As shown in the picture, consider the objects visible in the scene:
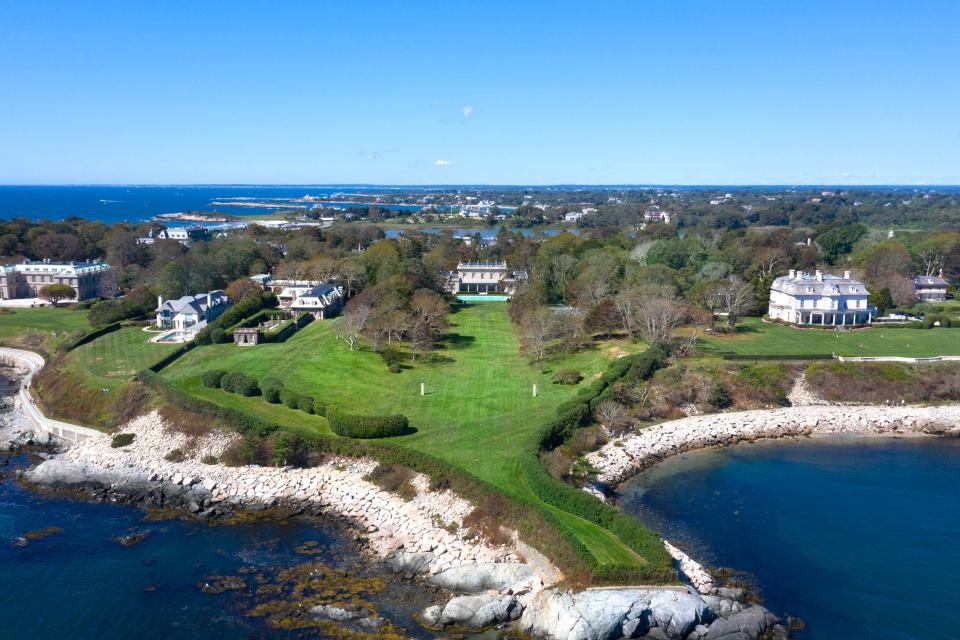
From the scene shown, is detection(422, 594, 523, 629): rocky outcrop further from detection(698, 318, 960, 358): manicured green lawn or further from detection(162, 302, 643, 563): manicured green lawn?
detection(698, 318, 960, 358): manicured green lawn

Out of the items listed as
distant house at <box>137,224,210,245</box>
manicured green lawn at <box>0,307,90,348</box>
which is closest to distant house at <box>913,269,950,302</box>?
manicured green lawn at <box>0,307,90,348</box>

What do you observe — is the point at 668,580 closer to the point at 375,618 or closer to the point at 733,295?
the point at 375,618

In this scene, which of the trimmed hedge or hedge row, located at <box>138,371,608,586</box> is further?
the trimmed hedge

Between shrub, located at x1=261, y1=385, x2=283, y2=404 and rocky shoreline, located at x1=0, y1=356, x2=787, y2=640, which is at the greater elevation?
shrub, located at x1=261, y1=385, x2=283, y2=404

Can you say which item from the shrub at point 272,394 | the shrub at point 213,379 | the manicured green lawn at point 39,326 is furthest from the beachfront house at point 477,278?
the shrub at point 272,394

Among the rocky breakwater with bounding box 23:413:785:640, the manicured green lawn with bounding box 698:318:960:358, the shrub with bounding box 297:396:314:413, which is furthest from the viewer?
the manicured green lawn with bounding box 698:318:960:358

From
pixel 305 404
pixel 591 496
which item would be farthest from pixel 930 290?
pixel 305 404

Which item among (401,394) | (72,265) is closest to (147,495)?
(401,394)

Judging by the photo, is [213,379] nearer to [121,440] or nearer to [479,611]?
[121,440]
